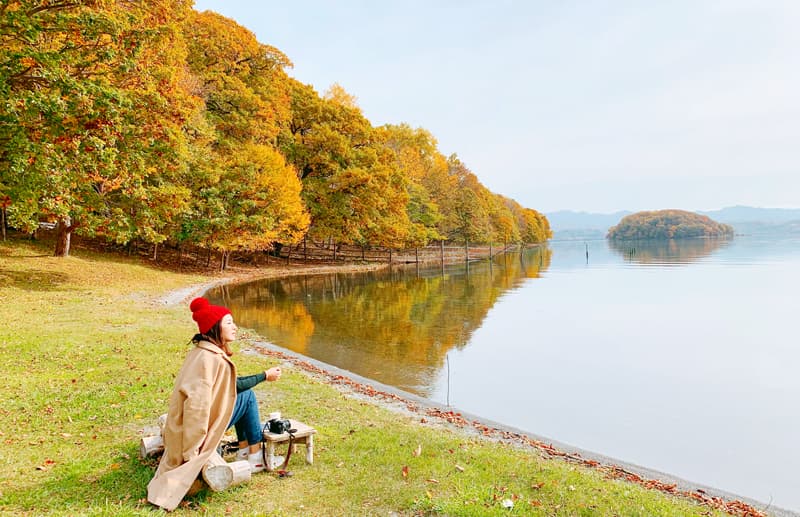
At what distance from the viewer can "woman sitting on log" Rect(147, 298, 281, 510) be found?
4391 mm

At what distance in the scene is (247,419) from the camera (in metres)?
5.21

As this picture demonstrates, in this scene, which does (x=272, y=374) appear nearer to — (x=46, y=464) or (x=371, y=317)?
(x=46, y=464)

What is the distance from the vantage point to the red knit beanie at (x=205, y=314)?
4508mm

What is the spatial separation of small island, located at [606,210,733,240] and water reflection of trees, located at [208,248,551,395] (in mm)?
164059

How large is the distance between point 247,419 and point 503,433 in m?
4.46

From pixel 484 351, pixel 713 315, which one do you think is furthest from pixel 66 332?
pixel 713 315

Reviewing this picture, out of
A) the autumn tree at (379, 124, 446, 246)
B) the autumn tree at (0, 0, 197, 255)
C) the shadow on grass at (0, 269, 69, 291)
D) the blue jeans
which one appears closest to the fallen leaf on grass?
the blue jeans

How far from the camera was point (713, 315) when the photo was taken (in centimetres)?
2259

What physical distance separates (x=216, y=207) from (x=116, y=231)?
31.7 feet

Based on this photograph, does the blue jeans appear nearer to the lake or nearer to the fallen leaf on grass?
the fallen leaf on grass

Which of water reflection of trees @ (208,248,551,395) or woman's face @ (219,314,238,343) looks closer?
woman's face @ (219,314,238,343)

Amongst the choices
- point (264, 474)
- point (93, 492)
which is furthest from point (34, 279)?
point (264, 474)

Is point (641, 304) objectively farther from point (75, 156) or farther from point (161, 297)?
point (75, 156)

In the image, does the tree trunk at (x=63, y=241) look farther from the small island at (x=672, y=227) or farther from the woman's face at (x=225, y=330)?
the small island at (x=672, y=227)
